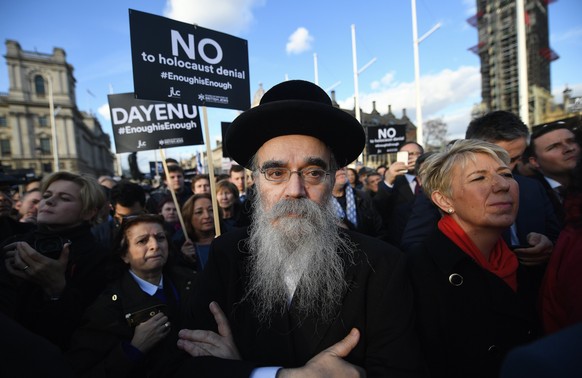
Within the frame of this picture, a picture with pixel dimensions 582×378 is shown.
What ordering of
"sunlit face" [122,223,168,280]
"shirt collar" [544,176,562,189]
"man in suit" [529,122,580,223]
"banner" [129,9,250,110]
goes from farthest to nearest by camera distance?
1. "banner" [129,9,250,110]
2. "shirt collar" [544,176,562,189]
3. "man in suit" [529,122,580,223]
4. "sunlit face" [122,223,168,280]

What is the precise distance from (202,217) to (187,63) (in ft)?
5.74

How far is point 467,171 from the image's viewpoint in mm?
1902

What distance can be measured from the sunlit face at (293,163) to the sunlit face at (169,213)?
11.8ft

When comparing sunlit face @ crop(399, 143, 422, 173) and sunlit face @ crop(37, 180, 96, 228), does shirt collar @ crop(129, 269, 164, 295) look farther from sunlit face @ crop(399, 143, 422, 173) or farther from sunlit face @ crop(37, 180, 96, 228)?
sunlit face @ crop(399, 143, 422, 173)

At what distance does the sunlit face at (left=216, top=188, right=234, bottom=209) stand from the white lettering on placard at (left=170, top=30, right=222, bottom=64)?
1854mm

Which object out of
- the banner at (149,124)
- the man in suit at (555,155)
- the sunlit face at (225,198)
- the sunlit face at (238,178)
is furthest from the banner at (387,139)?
the man in suit at (555,155)

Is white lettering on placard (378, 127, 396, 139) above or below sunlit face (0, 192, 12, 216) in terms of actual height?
above

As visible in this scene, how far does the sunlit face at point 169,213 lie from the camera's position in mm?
4904

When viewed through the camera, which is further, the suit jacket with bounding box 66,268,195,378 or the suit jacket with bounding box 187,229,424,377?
the suit jacket with bounding box 66,268,195,378

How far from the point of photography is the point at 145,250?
8.62 feet

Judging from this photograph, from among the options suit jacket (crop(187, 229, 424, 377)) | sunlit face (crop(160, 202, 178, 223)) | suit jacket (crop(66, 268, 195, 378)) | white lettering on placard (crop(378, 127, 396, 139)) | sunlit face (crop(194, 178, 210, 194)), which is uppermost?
white lettering on placard (crop(378, 127, 396, 139))

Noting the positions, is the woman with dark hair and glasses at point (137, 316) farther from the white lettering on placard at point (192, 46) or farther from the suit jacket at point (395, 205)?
the suit jacket at point (395, 205)

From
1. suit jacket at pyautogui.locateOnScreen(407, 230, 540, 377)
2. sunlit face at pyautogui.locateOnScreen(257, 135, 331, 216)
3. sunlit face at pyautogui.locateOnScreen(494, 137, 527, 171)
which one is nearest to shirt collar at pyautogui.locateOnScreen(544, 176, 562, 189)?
sunlit face at pyautogui.locateOnScreen(494, 137, 527, 171)

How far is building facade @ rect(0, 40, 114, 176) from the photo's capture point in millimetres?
58406
